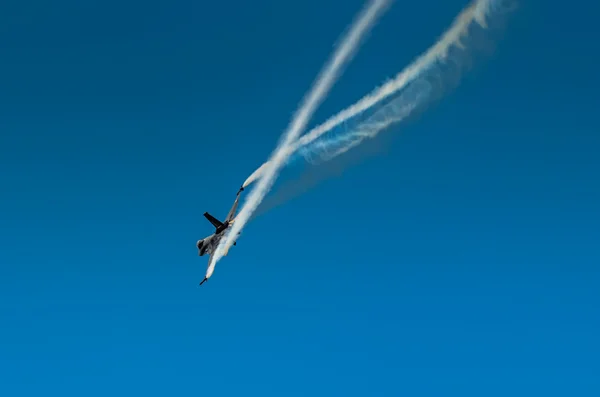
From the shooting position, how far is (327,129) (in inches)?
953

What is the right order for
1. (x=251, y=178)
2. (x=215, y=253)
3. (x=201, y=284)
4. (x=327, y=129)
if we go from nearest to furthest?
(x=327, y=129), (x=251, y=178), (x=201, y=284), (x=215, y=253)

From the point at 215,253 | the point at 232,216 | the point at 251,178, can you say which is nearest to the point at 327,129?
the point at 251,178

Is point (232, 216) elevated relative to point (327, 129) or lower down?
elevated

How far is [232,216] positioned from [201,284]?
14.3ft

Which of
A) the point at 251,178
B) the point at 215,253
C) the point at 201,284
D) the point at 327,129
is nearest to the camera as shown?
the point at 327,129

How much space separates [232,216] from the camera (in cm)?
3456

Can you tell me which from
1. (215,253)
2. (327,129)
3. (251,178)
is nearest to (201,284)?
(215,253)

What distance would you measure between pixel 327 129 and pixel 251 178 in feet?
21.0

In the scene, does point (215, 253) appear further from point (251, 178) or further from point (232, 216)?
point (251, 178)

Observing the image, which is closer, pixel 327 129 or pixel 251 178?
pixel 327 129

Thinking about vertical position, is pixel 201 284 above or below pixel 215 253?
below

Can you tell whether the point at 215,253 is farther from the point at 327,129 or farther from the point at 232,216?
the point at 327,129

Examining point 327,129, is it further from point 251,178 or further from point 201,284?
point 201,284

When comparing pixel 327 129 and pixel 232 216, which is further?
pixel 232 216
